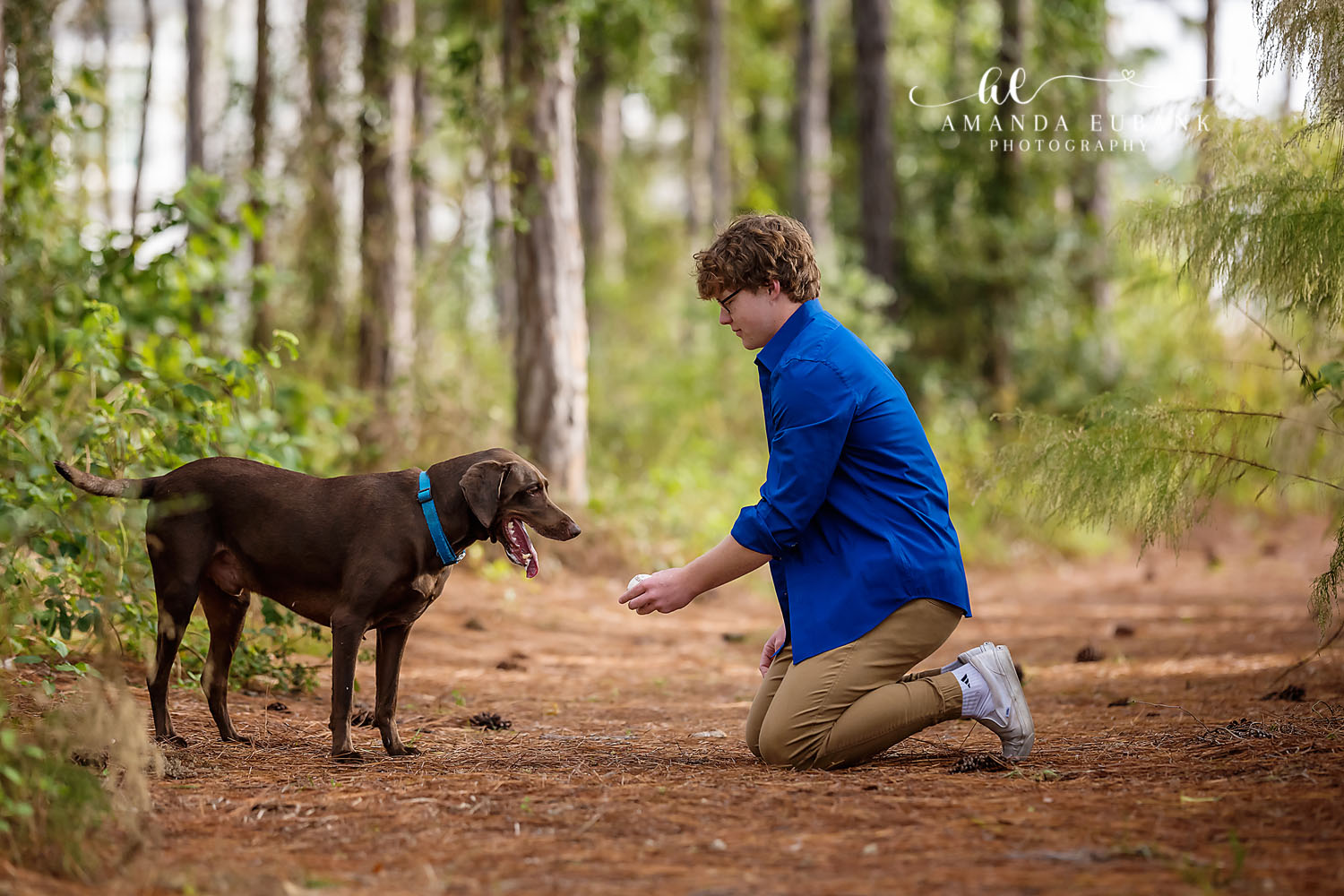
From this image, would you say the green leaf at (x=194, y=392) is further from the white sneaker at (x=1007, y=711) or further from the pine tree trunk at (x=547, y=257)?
the pine tree trunk at (x=547, y=257)

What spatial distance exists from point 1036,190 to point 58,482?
15.3 metres

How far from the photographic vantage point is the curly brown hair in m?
4.54

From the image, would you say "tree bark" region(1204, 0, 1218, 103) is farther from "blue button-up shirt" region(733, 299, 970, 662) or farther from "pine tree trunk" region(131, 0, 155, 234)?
"blue button-up shirt" region(733, 299, 970, 662)

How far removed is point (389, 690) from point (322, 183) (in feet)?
30.5

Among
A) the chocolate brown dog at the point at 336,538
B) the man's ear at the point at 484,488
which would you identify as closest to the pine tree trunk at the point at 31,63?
the chocolate brown dog at the point at 336,538

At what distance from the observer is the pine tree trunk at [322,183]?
1252 centimetres

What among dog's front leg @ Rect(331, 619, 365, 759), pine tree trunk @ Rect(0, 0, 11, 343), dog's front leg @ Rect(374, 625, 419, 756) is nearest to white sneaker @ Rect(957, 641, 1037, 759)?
dog's front leg @ Rect(374, 625, 419, 756)

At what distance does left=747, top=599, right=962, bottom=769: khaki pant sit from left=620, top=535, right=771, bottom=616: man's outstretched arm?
19.1 inches

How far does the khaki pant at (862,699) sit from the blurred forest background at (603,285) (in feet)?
5.06

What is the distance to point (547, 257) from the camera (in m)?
11.2

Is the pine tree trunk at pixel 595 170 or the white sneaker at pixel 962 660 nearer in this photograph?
the white sneaker at pixel 962 660

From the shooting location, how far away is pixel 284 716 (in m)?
5.52

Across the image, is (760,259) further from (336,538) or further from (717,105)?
(717,105)

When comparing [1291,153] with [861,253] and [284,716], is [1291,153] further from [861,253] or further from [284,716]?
[861,253]
